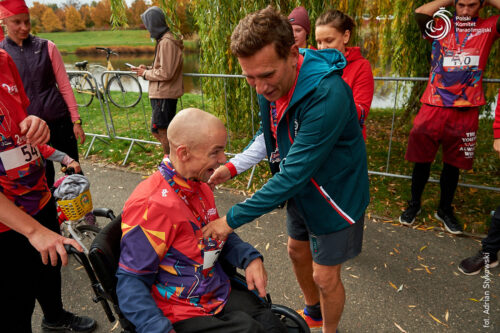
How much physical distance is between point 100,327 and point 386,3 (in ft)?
19.1

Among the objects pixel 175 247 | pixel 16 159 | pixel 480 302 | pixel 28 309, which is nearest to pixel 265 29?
pixel 175 247

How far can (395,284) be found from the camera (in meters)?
3.19

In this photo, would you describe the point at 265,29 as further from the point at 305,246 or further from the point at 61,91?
the point at 61,91

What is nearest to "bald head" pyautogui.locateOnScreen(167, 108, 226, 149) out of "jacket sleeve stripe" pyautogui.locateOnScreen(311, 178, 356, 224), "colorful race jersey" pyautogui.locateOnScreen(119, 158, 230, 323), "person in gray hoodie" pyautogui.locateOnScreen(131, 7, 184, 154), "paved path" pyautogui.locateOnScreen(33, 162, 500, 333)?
"colorful race jersey" pyautogui.locateOnScreen(119, 158, 230, 323)

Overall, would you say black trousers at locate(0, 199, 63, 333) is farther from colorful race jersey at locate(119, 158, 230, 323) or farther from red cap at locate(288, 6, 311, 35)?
red cap at locate(288, 6, 311, 35)

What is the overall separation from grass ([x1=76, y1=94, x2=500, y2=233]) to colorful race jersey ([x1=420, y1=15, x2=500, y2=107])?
4.94 ft

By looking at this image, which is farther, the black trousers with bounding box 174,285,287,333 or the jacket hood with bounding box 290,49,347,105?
the jacket hood with bounding box 290,49,347,105

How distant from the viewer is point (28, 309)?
6.91 ft

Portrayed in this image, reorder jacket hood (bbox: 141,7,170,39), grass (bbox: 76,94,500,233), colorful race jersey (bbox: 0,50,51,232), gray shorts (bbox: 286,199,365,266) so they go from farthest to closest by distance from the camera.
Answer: jacket hood (bbox: 141,7,170,39)
grass (bbox: 76,94,500,233)
gray shorts (bbox: 286,199,365,266)
colorful race jersey (bbox: 0,50,51,232)

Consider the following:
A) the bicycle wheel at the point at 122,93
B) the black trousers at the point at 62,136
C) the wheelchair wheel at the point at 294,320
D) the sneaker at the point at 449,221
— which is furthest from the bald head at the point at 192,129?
the bicycle wheel at the point at 122,93

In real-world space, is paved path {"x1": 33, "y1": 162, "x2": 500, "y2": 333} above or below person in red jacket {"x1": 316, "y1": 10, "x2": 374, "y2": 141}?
below

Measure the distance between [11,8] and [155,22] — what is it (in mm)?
1973

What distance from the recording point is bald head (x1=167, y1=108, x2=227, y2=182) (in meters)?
1.68

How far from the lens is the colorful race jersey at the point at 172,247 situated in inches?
62.9
